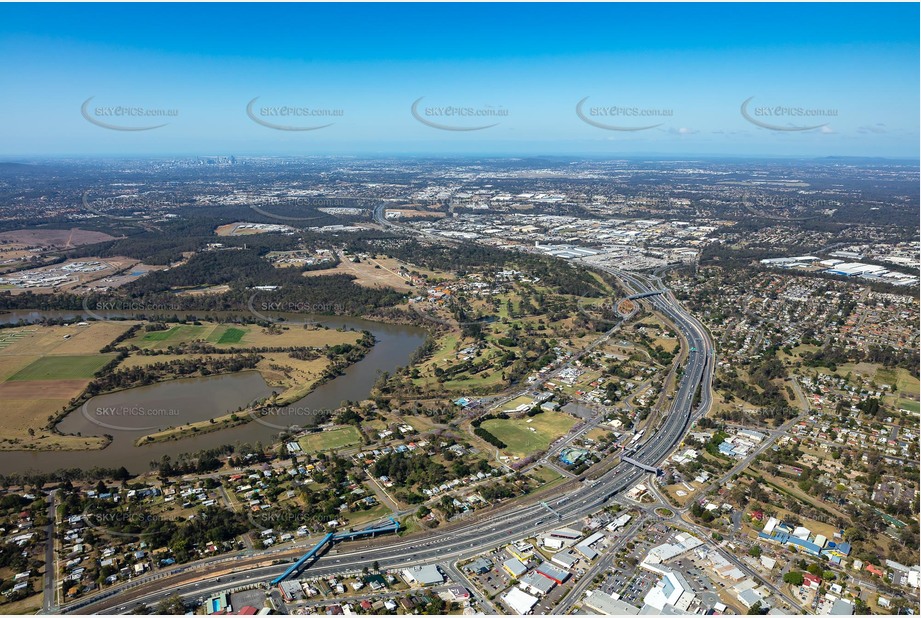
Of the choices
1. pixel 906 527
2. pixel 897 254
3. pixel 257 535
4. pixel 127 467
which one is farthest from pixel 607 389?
pixel 897 254

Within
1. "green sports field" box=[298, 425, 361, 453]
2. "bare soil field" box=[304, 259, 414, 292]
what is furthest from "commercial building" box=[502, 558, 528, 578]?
"bare soil field" box=[304, 259, 414, 292]

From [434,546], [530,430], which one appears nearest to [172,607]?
[434,546]

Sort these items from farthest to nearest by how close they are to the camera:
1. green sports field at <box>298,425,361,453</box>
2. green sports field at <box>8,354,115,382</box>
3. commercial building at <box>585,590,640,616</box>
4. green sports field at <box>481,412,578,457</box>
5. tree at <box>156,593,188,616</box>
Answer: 1. green sports field at <box>8,354,115,382</box>
2. green sports field at <box>481,412,578,457</box>
3. green sports field at <box>298,425,361,453</box>
4. commercial building at <box>585,590,640,616</box>
5. tree at <box>156,593,188,616</box>

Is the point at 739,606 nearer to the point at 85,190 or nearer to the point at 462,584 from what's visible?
the point at 462,584

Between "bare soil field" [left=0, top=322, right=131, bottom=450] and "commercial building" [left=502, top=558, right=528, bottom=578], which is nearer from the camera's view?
"commercial building" [left=502, top=558, right=528, bottom=578]

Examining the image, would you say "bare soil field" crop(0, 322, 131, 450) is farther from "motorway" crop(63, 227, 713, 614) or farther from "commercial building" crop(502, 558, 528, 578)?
"commercial building" crop(502, 558, 528, 578)

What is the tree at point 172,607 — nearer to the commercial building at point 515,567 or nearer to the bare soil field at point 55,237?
the commercial building at point 515,567

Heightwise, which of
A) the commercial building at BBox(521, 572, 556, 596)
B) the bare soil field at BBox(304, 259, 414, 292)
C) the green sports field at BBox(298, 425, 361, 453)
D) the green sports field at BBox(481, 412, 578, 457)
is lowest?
the commercial building at BBox(521, 572, 556, 596)

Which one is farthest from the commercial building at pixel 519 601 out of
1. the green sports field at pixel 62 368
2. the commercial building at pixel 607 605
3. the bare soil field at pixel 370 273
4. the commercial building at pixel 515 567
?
the bare soil field at pixel 370 273
